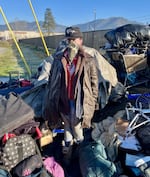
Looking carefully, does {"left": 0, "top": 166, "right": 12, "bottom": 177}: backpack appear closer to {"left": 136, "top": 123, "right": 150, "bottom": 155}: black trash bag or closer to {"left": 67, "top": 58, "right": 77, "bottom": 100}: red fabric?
{"left": 67, "top": 58, "right": 77, "bottom": 100}: red fabric

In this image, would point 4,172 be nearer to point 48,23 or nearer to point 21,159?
point 21,159

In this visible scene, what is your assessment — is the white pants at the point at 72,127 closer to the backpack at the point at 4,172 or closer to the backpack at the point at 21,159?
the backpack at the point at 21,159

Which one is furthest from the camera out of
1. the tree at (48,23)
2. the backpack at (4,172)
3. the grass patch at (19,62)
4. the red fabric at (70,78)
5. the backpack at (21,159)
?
the tree at (48,23)

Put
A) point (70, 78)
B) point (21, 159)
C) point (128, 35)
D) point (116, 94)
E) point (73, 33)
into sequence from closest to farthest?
1. point (21, 159)
2. point (73, 33)
3. point (70, 78)
4. point (116, 94)
5. point (128, 35)

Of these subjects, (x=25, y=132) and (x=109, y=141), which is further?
(x=109, y=141)

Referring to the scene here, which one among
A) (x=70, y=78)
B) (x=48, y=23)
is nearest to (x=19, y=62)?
(x=70, y=78)

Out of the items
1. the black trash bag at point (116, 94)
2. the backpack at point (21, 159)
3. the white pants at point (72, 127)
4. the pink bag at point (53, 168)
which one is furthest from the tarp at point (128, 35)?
the backpack at point (21, 159)

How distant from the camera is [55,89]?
3691 mm

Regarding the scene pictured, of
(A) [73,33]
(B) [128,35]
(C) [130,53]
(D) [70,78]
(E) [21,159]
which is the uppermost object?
(A) [73,33]

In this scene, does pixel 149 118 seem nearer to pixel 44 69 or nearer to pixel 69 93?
pixel 69 93

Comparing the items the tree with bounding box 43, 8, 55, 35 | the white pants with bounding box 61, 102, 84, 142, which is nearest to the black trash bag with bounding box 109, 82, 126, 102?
the white pants with bounding box 61, 102, 84, 142

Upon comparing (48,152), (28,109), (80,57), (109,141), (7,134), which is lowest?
(48,152)

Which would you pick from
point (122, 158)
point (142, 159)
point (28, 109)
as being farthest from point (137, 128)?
point (28, 109)

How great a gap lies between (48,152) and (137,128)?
1338mm
